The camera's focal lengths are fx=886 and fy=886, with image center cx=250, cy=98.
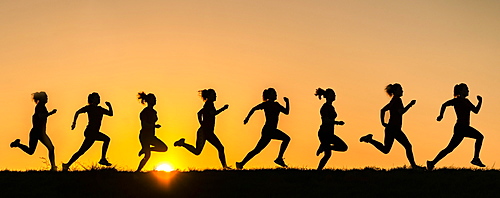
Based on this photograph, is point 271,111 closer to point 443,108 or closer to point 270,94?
point 270,94

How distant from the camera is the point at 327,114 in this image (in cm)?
2356

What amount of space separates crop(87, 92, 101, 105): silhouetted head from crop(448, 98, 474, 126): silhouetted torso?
379 inches

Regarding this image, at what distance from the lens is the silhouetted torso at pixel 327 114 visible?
76.9 ft

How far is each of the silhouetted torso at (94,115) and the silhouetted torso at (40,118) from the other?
1.07m

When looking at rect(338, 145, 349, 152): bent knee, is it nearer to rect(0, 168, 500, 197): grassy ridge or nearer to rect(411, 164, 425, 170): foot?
rect(0, 168, 500, 197): grassy ridge

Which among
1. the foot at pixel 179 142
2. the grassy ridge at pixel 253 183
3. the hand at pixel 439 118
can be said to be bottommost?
the grassy ridge at pixel 253 183

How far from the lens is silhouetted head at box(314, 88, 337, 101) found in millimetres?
23797

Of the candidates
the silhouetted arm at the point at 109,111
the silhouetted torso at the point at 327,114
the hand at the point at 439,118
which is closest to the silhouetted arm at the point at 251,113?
the silhouetted torso at the point at 327,114

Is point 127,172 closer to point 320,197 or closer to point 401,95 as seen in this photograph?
point 320,197

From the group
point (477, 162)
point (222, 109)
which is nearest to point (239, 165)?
point (222, 109)

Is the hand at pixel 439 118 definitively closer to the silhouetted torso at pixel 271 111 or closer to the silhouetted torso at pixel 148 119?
the silhouetted torso at pixel 271 111

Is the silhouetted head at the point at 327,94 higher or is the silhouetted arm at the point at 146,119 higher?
the silhouetted head at the point at 327,94

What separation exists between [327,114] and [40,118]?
7861mm

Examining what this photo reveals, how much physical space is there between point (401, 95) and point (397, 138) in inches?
47.7
